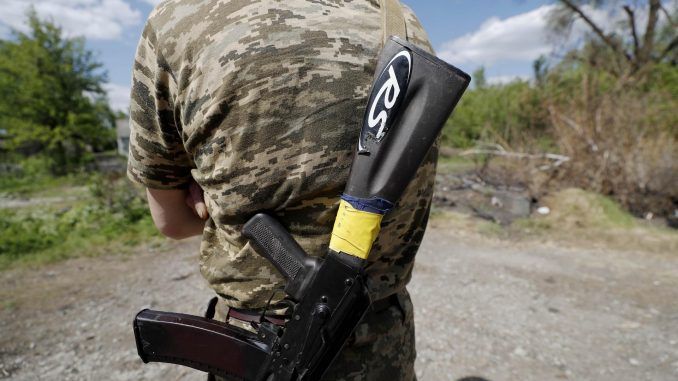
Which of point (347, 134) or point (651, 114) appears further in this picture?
point (651, 114)

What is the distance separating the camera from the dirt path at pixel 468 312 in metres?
3.01

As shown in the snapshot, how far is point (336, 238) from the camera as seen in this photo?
926 millimetres

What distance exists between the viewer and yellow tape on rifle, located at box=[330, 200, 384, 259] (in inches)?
35.6

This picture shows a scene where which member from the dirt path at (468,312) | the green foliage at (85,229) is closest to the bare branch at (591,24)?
the dirt path at (468,312)

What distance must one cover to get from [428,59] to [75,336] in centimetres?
378

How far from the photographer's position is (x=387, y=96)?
881 mm

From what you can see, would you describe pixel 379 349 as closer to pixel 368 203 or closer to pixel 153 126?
pixel 368 203

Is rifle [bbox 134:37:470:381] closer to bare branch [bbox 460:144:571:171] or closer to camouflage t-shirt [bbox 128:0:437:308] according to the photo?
camouflage t-shirt [bbox 128:0:437:308]

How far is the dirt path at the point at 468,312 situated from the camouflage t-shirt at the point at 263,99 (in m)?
2.34

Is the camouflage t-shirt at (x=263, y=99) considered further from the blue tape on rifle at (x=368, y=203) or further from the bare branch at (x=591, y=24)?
the bare branch at (x=591, y=24)

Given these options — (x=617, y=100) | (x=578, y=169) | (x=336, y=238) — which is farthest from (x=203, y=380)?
(x=617, y=100)

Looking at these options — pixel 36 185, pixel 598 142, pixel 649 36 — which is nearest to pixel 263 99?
pixel 598 142

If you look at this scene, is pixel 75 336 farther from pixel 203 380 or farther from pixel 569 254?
pixel 569 254

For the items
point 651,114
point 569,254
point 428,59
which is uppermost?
point 651,114
